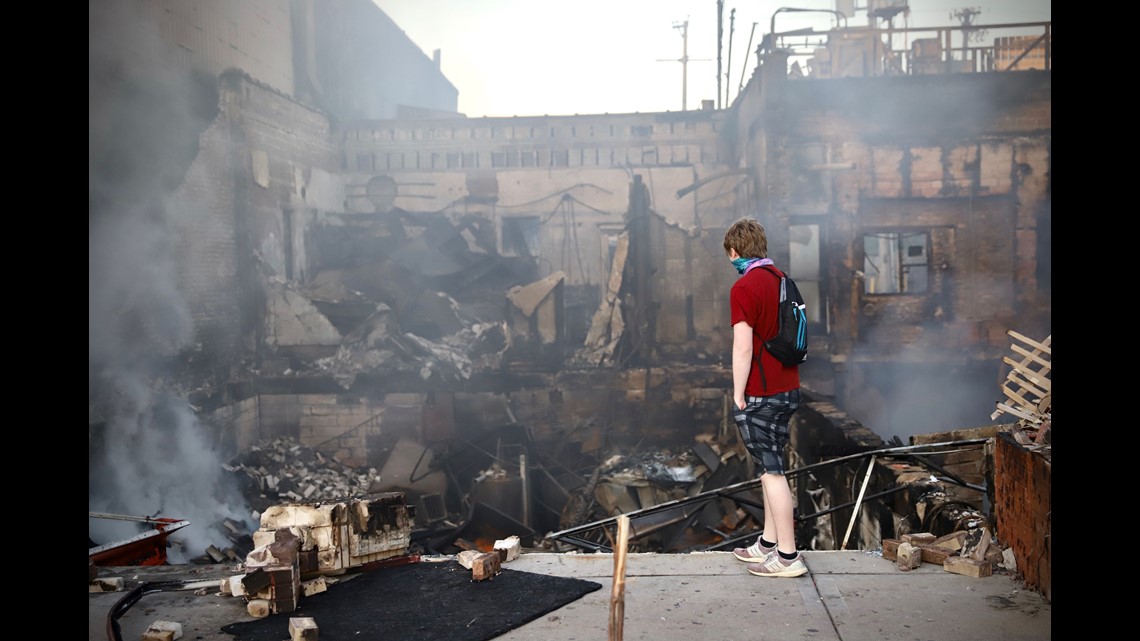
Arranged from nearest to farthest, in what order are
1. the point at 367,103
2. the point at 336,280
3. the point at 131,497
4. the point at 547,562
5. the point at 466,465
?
1. the point at 547,562
2. the point at 131,497
3. the point at 466,465
4. the point at 336,280
5. the point at 367,103

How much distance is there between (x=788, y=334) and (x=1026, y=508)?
4.29 feet

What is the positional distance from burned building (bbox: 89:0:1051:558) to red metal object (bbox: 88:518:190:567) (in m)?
5.44

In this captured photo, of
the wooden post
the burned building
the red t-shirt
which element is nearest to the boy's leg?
the red t-shirt

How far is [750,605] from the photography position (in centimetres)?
359

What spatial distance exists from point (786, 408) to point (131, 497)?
31.8 feet

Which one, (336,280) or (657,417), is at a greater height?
(336,280)

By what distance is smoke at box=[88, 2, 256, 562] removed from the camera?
10750 millimetres

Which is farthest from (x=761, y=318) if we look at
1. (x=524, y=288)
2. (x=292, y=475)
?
(x=524, y=288)

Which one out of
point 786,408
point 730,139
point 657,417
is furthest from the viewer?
point 730,139

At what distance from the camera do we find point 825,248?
1499 cm

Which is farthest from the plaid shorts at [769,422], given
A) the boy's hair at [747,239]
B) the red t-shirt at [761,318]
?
the boy's hair at [747,239]

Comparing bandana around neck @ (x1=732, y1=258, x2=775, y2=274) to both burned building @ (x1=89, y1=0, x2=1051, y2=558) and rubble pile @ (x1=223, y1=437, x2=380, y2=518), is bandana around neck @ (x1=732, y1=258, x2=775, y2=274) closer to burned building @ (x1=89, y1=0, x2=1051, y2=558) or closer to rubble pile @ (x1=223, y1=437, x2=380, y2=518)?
burned building @ (x1=89, y1=0, x2=1051, y2=558)

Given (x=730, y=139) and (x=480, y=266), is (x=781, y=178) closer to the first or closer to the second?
(x=730, y=139)
